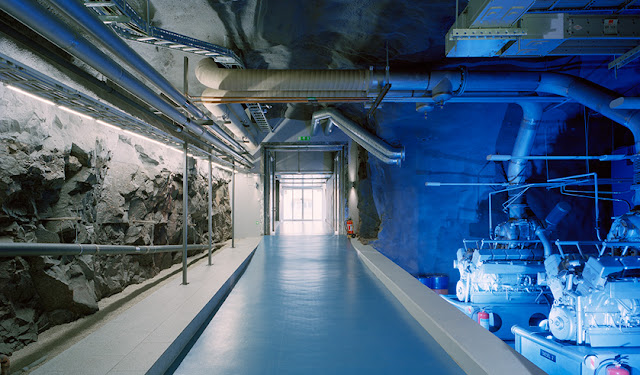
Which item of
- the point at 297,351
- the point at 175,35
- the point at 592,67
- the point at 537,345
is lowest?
the point at 537,345

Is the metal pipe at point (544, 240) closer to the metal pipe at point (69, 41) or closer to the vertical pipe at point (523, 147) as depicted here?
the vertical pipe at point (523, 147)

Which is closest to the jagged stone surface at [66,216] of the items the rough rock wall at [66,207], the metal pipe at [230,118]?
the rough rock wall at [66,207]

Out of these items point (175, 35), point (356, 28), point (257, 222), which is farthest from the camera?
point (257, 222)

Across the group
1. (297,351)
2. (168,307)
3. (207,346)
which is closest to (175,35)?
(168,307)

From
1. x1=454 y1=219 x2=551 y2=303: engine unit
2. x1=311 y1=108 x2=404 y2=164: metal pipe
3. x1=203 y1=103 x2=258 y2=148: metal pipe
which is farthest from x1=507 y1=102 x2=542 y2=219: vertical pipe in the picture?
x1=203 y1=103 x2=258 y2=148: metal pipe

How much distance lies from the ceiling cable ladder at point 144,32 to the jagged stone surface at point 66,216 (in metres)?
1.26

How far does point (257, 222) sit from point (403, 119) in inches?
227

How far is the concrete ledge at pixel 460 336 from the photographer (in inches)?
88.2

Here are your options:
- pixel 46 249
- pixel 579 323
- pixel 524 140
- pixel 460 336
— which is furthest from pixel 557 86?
pixel 46 249

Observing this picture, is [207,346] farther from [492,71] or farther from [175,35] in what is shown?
[492,71]

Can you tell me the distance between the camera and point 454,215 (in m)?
10.4

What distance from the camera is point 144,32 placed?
13.4ft

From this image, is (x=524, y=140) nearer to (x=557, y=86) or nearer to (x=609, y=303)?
(x=557, y=86)

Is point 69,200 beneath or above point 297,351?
above
